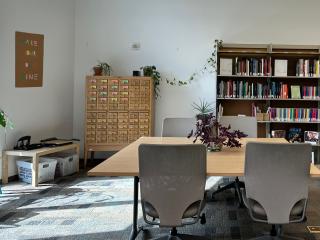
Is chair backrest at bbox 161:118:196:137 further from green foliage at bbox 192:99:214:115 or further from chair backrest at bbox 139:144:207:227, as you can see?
green foliage at bbox 192:99:214:115

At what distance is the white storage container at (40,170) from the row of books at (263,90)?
2.76 meters

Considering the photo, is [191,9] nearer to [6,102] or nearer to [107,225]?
[6,102]

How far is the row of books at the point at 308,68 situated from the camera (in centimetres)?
564

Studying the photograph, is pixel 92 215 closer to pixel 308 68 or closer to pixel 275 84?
pixel 275 84

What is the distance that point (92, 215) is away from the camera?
3.52m

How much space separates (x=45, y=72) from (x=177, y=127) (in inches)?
98.2

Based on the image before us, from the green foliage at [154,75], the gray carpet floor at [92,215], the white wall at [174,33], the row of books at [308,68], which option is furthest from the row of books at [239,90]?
the gray carpet floor at [92,215]

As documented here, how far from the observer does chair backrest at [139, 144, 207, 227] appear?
223 centimetres

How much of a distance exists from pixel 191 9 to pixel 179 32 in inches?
16.8

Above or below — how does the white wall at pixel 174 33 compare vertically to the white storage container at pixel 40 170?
above

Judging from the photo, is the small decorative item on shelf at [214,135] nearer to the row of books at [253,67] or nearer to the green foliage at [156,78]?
the green foliage at [156,78]

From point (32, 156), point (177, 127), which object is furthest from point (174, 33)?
point (32, 156)

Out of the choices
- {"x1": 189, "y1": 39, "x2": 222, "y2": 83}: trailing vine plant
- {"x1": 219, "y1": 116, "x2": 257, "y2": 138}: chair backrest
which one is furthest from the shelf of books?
{"x1": 219, "y1": 116, "x2": 257, "y2": 138}: chair backrest

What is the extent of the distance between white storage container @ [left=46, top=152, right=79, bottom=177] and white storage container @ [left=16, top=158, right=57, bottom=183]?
21 centimetres
